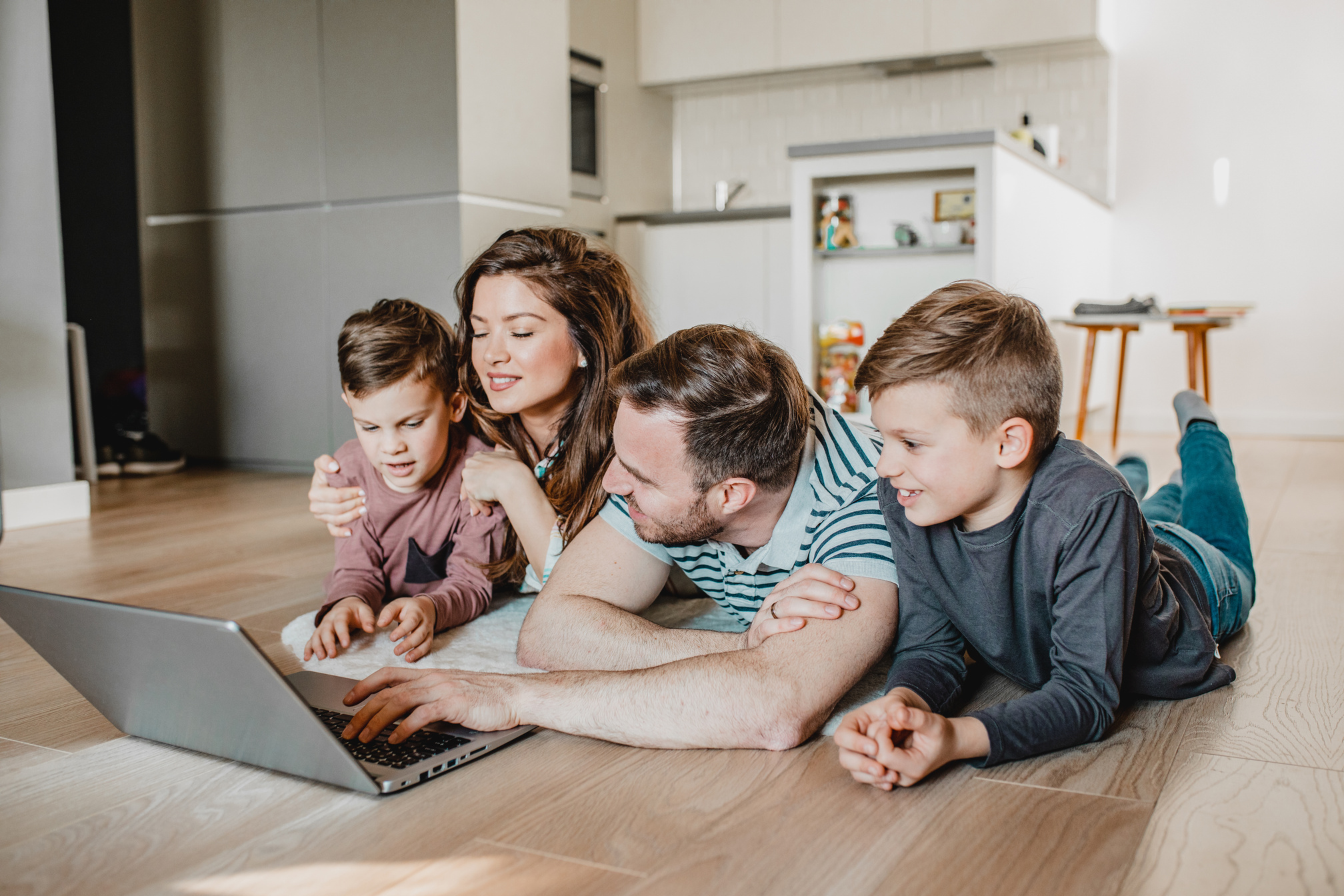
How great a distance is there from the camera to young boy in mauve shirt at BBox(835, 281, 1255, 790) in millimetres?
1188

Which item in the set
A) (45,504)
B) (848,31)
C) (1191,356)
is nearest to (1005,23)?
(848,31)

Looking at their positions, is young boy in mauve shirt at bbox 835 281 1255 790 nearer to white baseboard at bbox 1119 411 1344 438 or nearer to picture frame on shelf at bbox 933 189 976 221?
picture frame on shelf at bbox 933 189 976 221

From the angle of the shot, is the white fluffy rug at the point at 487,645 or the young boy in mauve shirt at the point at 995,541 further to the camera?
the white fluffy rug at the point at 487,645

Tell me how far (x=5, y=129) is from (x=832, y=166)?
2.40m

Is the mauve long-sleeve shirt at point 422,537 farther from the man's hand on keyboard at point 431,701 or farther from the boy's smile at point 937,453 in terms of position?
the boy's smile at point 937,453

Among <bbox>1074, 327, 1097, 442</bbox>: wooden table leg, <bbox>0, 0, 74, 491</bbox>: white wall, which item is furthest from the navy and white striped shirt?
<bbox>1074, 327, 1097, 442</bbox>: wooden table leg

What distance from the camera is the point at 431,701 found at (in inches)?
49.8

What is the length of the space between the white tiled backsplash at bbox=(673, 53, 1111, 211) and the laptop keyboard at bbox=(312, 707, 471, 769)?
4.87m

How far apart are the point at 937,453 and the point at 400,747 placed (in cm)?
68

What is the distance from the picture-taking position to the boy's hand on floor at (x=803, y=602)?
128 centimetres

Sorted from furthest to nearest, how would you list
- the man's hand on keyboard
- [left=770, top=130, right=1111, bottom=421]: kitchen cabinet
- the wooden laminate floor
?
[left=770, top=130, right=1111, bottom=421]: kitchen cabinet
the man's hand on keyboard
the wooden laminate floor

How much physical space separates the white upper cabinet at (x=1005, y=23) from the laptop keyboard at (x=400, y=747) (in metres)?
4.93

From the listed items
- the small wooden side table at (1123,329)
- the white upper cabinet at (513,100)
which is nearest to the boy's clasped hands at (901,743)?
the white upper cabinet at (513,100)

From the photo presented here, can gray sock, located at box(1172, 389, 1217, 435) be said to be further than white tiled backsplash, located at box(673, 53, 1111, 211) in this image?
No
